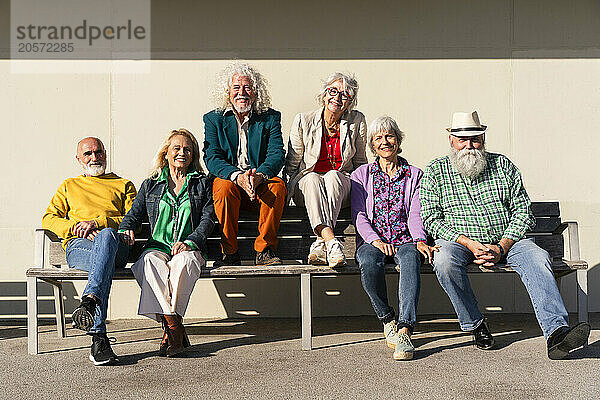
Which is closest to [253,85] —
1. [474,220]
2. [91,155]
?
[91,155]

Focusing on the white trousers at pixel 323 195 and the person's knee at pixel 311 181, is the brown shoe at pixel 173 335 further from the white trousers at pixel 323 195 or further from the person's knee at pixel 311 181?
the person's knee at pixel 311 181

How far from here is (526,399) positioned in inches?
150

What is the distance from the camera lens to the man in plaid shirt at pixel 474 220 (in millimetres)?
4953

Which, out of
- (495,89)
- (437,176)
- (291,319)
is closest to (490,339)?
(437,176)

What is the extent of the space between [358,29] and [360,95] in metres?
0.55

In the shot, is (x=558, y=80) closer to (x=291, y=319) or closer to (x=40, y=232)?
(x=291, y=319)

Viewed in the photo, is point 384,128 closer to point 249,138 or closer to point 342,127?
point 342,127

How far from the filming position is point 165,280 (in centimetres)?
502

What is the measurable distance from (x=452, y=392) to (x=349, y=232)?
1.97m

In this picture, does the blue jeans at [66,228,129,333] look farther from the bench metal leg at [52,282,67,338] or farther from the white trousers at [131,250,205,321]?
the bench metal leg at [52,282,67,338]

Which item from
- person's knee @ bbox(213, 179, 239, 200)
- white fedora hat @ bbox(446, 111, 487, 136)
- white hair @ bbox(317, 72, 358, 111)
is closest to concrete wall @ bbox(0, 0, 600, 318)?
white hair @ bbox(317, 72, 358, 111)

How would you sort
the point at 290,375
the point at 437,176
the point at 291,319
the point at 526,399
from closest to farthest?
the point at 526,399
the point at 290,375
the point at 437,176
the point at 291,319

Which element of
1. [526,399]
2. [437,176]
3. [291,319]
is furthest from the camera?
[291,319]

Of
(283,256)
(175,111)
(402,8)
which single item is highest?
(402,8)
